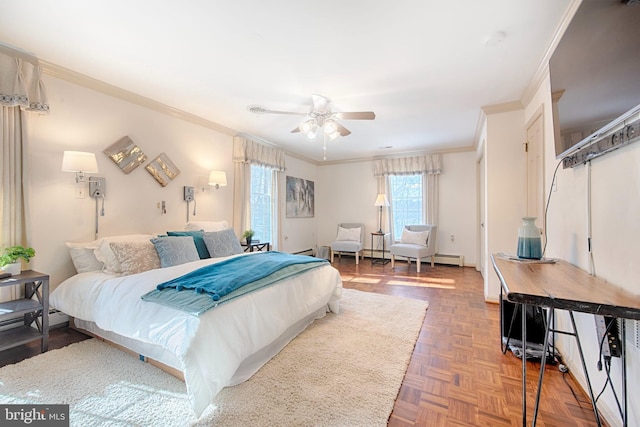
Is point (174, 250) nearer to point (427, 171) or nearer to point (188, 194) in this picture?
point (188, 194)

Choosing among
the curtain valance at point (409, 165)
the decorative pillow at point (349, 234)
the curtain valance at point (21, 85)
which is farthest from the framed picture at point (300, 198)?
the curtain valance at point (21, 85)

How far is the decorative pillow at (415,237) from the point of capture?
5508 mm

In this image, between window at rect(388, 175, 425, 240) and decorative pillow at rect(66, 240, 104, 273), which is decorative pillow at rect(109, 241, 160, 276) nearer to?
decorative pillow at rect(66, 240, 104, 273)

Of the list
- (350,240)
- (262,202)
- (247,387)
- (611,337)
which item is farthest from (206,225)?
(611,337)

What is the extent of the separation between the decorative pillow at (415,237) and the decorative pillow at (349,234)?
1.04 meters

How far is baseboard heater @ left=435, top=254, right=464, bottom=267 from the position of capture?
569 cm

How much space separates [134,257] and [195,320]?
1348 millimetres

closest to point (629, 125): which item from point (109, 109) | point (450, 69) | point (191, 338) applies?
point (450, 69)

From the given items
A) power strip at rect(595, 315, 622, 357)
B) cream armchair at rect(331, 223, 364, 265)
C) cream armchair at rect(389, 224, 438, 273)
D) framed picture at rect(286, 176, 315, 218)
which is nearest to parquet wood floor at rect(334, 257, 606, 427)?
power strip at rect(595, 315, 622, 357)

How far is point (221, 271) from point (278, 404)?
1.06m

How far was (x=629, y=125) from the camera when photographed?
1212mm

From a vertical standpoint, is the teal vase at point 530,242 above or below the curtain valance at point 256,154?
below

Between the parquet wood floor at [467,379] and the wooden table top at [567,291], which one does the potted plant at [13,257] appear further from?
the wooden table top at [567,291]

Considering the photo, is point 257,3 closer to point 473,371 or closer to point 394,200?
point 473,371
